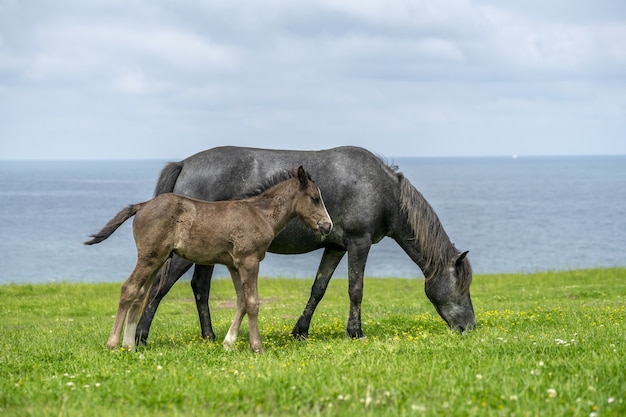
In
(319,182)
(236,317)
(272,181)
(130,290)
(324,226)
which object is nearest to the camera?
(130,290)

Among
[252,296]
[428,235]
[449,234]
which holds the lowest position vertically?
[449,234]

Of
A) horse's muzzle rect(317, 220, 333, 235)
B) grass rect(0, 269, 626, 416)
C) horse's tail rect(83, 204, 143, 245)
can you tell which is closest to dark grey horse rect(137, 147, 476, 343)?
grass rect(0, 269, 626, 416)

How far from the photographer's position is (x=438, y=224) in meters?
13.8

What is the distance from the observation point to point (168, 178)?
1299 cm

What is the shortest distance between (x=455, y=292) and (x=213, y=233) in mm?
4743

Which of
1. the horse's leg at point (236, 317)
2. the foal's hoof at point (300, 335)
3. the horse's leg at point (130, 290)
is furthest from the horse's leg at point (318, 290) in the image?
the horse's leg at point (130, 290)

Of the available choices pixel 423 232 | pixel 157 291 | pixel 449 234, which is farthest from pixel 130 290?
pixel 449 234

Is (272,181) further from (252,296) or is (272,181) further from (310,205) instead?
(252,296)

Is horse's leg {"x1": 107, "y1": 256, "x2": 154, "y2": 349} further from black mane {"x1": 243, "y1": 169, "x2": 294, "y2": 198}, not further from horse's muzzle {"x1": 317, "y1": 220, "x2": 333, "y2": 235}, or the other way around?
horse's muzzle {"x1": 317, "y1": 220, "x2": 333, "y2": 235}

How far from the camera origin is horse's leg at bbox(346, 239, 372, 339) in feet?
43.4

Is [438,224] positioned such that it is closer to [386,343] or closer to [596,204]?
[386,343]

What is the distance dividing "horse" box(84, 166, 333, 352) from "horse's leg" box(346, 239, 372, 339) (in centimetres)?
172

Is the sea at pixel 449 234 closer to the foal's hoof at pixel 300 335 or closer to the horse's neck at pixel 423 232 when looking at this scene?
the foal's hoof at pixel 300 335

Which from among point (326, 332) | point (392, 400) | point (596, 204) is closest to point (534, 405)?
point (392, 400)
